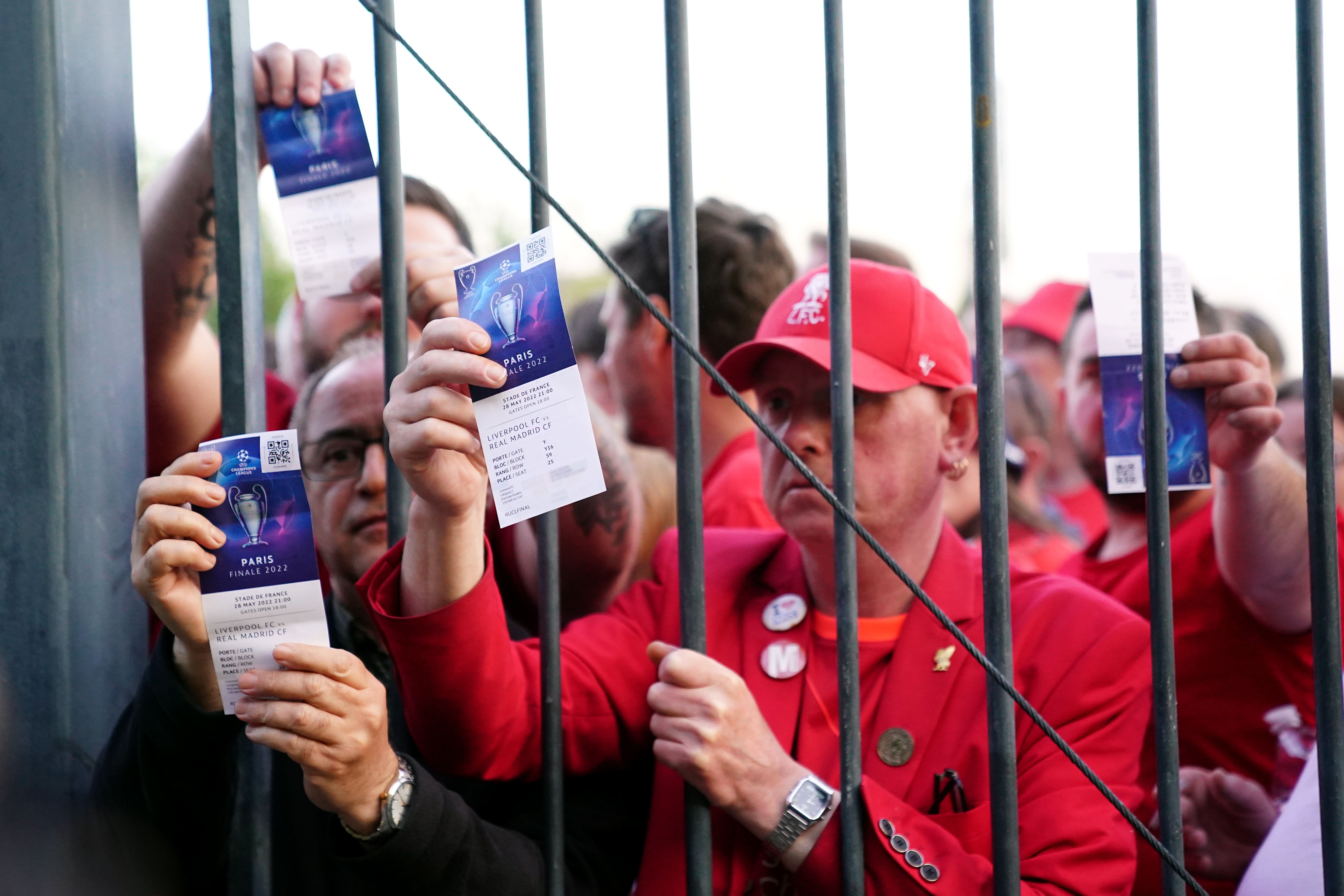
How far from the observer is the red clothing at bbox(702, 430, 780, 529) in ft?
8.21

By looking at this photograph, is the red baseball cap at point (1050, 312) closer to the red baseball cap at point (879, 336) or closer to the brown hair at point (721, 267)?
the brown hair at point (721, 267)

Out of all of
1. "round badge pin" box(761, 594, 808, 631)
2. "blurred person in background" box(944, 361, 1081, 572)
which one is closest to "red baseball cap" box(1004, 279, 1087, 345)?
"blurred person in background" box(944, 361, 1081, 572)

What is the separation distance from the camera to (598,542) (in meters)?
2.11

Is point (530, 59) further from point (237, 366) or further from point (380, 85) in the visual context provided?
point (237, 366)

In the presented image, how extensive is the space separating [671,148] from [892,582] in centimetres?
80

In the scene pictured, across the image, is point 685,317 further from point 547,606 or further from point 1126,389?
point 1126,389

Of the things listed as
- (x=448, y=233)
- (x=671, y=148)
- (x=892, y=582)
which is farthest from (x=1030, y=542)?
(x=671, y=148)

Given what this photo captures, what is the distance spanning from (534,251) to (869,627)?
2.83 ft

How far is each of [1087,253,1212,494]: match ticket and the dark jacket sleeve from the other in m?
1.16

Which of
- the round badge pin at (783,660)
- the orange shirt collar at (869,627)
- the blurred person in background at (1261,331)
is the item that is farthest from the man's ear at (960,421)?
the blurred person in background at (1261,331)

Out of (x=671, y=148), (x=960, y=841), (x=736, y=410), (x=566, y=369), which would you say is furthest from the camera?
(x=736, y=410)

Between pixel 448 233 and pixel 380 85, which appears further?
pixel 448 233

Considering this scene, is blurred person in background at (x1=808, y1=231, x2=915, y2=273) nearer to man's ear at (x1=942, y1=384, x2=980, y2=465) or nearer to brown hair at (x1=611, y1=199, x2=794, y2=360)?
brown hair at (x1=611, y1=199, x2=794, y2=360)

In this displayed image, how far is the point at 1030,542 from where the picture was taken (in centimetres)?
304
